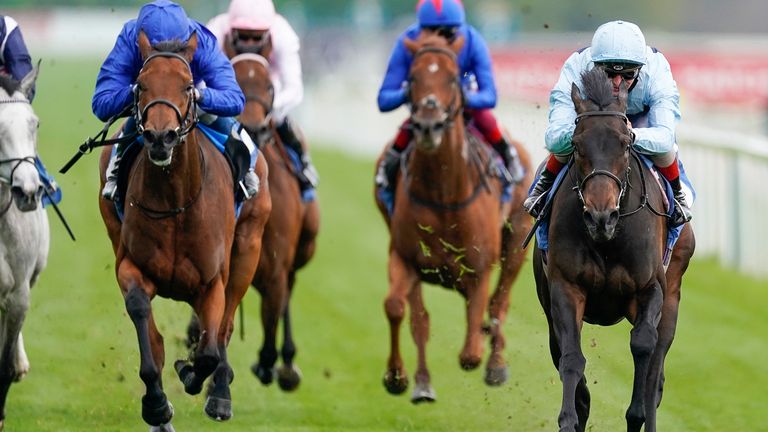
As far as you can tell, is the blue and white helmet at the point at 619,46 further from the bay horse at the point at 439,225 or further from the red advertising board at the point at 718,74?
the red advertising board at the point at 718,74

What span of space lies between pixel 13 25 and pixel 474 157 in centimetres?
302

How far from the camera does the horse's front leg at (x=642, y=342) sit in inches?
278

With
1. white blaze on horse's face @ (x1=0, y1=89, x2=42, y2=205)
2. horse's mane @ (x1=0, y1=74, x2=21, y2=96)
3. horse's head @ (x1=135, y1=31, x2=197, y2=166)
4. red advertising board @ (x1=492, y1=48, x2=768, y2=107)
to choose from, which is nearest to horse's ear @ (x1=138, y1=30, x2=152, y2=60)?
horse's head @ (x1=135, y1=31, x2=197, y2=166)

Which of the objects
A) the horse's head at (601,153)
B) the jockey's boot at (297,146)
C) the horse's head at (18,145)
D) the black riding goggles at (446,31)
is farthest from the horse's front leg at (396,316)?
the horse's head at (601,153)

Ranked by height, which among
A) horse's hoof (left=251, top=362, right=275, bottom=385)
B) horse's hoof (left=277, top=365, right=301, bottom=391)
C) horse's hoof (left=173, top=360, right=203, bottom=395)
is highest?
horse's hoof (left=173, top=360, right=203, bottom=395)

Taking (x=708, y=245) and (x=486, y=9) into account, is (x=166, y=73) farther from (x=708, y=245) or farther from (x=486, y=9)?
(x=486, y=9)

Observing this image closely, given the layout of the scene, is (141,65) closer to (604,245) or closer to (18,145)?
(18,145)

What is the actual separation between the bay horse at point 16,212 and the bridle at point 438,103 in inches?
89.8

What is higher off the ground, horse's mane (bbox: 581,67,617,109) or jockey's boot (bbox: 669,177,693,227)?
horse's mane (bbox: 581,67,617,109)

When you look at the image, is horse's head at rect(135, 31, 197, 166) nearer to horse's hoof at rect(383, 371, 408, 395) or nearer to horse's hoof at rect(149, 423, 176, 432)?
horse's hoof at rect(149, 423, 176, 432)

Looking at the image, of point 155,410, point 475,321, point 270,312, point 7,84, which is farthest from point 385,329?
point 155,410

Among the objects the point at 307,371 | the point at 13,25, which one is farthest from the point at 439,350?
Result: the point at 13,25

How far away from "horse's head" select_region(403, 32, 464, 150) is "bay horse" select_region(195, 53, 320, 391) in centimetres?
97

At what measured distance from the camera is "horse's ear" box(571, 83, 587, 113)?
22.4 feet
